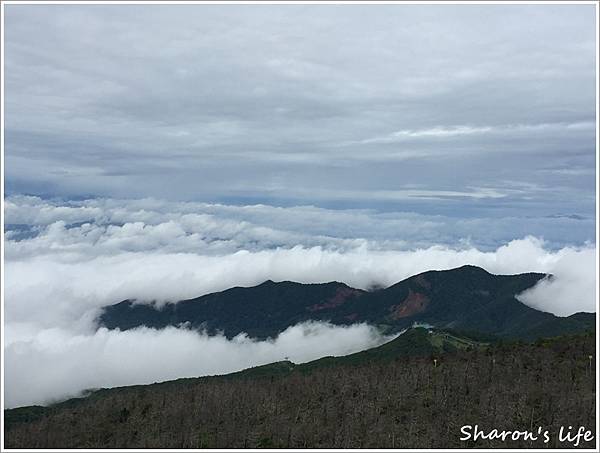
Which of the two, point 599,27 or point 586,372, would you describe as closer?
point 599,27

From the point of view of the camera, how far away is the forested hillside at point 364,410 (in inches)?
4754

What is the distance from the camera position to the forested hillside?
121 m

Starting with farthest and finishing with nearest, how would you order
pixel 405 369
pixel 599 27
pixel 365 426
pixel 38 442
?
pixel 405 369 < pixel 38 442 < pixel 365 426 < pixel 599 27

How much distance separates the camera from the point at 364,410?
139625 mm

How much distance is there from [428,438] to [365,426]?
17.1 metres

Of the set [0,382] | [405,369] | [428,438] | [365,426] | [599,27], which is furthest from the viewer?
[405,369]

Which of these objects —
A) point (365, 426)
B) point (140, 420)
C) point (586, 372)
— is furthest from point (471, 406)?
point (140, 420)

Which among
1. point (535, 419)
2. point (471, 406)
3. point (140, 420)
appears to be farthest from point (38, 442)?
point (535, 419)

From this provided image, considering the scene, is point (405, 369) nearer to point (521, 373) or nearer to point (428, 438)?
point (521, 373)

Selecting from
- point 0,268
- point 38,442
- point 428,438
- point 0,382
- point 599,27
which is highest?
point 599,27

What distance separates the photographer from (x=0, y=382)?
53.7m

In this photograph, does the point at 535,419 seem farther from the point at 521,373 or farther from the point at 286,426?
the point at 286,426

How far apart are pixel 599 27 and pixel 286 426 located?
372 ft

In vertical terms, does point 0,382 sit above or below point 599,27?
below
